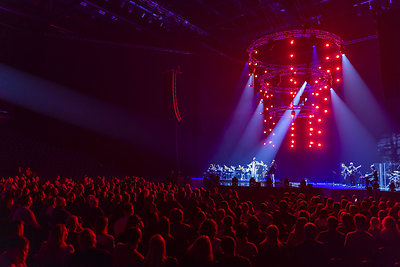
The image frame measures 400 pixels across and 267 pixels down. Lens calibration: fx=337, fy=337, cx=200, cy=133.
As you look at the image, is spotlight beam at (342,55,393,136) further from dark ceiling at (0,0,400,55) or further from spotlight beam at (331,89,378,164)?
dark ceiling at (0,0,400,55)

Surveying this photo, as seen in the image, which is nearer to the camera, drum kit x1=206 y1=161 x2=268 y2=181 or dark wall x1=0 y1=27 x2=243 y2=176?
dark wall x1=0 y1=27 x2=243 y2=176

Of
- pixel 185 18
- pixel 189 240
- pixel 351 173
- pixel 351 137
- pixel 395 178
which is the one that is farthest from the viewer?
pixel 351 137

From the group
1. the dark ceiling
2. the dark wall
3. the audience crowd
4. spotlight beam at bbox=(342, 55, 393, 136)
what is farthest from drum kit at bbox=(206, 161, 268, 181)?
the audience crowd

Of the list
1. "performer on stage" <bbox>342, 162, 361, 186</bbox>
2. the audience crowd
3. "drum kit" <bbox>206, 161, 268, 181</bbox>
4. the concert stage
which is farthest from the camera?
"drum kit" <bbox>206, 161, 268, 181</bbox>

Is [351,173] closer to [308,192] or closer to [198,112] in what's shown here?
[308,192]

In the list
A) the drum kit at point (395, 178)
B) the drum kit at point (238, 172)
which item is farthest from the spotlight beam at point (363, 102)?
the drum kit at point (238, 172)

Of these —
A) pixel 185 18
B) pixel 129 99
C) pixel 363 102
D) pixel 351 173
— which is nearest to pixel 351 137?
pixel 363 102

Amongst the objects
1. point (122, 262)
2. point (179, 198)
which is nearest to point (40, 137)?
point (179, 198)

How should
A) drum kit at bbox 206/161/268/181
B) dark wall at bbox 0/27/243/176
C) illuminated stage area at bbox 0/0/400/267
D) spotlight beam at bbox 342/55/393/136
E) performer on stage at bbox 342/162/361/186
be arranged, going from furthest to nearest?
drum kit at bbox 206/161/268/181 < spotlight beam at bbox 342/55/393/136 < performer on stage at bbox 342/162/361/186 < dark wall at bbox 0/27/243/176 < illuminated stage area at bbox 0/0/400/267

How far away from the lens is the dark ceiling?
→ 12633 mm

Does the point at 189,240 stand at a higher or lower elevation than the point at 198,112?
lower

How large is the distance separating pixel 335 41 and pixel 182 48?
26.5 feet

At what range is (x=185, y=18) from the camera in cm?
1396

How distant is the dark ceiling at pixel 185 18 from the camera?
12.6m
